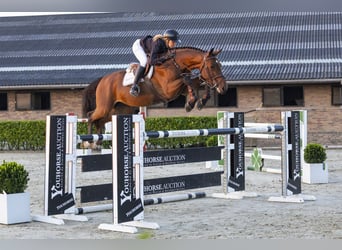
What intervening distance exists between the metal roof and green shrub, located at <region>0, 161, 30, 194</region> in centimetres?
1880

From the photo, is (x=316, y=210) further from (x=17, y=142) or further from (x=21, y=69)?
(x=21, y=69)

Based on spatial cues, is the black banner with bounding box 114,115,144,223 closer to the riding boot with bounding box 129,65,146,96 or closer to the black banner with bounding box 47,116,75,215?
the riding boot with bounding box 129,65,146,96

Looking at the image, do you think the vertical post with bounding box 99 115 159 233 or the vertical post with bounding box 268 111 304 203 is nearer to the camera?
the vertical post with bounding box 99 115 159 233

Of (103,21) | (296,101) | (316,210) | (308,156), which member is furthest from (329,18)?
(316,210)

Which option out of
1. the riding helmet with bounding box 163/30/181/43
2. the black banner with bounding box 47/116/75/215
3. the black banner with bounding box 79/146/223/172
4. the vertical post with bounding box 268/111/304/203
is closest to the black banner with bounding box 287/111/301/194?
the vertical post with bounding box 268/111/304/203

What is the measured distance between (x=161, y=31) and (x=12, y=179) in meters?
23.8

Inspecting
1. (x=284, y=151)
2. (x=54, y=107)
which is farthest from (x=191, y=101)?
(x=54, y=107)

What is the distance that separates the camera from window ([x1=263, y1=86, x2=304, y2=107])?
2573cm

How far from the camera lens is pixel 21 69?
29.2 meters

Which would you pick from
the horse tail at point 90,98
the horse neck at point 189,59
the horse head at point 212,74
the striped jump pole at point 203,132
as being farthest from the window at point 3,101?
the horse head at point 212,74

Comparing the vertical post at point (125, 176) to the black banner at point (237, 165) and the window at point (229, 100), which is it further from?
the window at point (229, 100)

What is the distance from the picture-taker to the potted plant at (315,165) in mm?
12164

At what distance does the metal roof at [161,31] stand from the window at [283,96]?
65cm

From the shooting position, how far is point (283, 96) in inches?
1017
